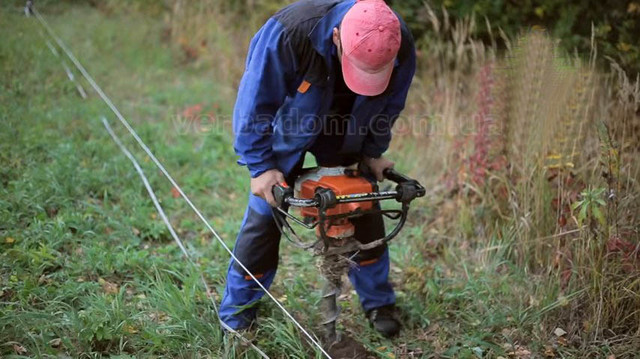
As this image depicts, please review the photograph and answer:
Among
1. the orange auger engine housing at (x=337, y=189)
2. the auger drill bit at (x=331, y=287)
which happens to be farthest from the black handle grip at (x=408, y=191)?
the auger drill bit at (x=331, y=287)

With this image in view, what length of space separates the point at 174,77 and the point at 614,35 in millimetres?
4992

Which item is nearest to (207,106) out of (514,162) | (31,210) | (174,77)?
(174,77)

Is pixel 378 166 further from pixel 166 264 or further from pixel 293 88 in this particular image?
pixel 166 264

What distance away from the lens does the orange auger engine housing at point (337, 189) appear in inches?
95.8

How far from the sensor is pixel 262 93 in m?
2.38

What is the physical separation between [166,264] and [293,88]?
1535 millimetres

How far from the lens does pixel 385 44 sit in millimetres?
2217

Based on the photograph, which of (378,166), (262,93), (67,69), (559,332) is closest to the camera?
(262,93)

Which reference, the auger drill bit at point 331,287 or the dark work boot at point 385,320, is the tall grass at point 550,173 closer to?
the dark work boot at point 385,320

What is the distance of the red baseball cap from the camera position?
2207 millimetres

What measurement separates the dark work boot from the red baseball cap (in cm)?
132

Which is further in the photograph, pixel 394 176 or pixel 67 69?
pixel 67 69

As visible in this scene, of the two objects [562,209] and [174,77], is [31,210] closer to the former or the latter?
[562,209]

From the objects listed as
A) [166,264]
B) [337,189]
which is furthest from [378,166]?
[166,264]
